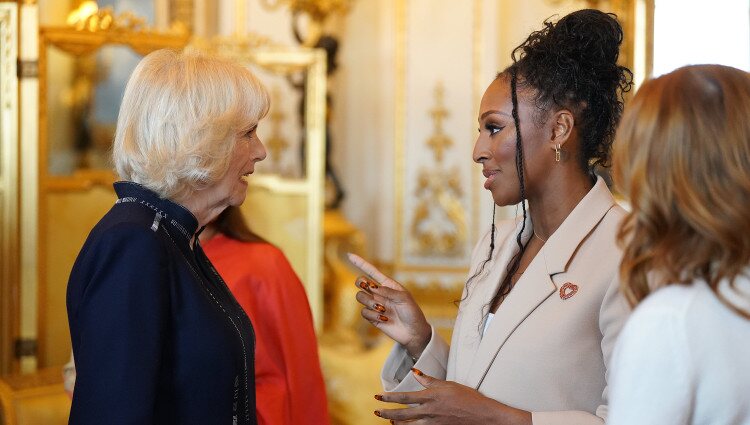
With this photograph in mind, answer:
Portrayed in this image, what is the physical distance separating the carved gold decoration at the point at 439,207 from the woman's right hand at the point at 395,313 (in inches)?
171

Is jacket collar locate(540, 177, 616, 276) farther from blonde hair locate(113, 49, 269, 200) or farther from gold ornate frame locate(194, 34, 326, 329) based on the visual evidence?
gold ornate frame locate(194, 34, 326, 329)

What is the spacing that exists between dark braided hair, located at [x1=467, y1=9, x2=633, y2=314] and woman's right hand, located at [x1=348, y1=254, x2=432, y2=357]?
341 mm

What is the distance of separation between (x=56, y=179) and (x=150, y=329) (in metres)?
2.66

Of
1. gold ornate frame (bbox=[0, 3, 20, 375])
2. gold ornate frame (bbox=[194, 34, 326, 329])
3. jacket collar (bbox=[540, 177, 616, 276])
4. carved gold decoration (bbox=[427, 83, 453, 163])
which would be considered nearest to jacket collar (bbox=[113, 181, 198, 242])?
jacket collar (bbox=[540, 177, 616, 276])

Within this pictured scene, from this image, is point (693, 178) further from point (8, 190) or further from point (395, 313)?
point (8, 190)

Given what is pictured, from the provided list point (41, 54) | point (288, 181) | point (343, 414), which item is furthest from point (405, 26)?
point (343, 414)

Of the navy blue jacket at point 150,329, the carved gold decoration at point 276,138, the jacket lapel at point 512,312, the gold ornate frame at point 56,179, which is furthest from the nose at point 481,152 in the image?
the carved gold decoration at point 276,138

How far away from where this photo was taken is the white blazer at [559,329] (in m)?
1.63

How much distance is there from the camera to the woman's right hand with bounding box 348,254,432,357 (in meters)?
1.96

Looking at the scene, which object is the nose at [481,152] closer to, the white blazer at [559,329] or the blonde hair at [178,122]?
the white blazer at [559,329]

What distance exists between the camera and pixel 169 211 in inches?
66.0

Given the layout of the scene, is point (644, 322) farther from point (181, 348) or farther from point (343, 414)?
point (343, 414)

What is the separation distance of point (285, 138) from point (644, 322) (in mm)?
4412

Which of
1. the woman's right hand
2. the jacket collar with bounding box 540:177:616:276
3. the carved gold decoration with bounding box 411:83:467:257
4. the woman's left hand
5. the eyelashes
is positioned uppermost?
the eyelashes
